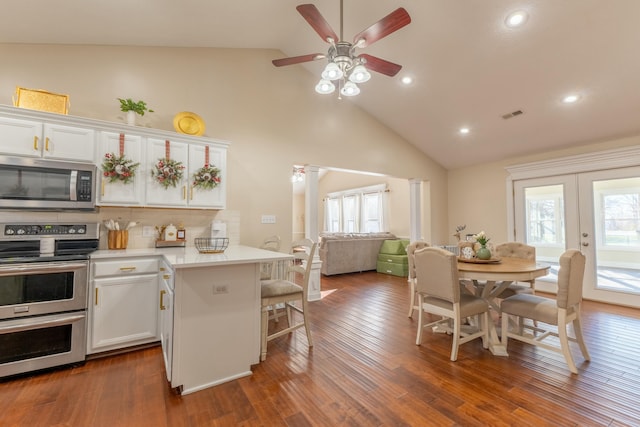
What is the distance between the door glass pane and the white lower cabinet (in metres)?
6.04

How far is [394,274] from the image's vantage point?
6281 mm

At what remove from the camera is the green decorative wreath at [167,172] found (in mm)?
2979

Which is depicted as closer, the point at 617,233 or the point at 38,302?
the point at 38,302

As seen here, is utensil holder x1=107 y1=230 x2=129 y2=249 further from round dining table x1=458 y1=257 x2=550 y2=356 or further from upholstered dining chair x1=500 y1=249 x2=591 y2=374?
upholstered dining chair x1=500 y1=249 x2=591 y2=374

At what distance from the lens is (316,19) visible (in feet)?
7.18

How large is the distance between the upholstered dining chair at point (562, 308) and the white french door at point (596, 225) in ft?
8.73

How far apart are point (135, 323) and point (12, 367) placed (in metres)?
0.77

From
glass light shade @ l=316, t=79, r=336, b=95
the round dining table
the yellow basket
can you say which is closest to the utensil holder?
the yellow basket

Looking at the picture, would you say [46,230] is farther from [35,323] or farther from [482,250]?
[482,250]

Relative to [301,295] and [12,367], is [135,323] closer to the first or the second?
[12,367]

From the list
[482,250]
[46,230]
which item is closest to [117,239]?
[46,230]

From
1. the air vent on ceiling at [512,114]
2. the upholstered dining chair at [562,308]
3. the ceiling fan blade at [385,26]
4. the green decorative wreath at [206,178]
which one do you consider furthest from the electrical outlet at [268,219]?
the air vent on ceiling at [512,114]

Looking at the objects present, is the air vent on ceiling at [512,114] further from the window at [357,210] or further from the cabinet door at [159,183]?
the cabinet door at [159,183]

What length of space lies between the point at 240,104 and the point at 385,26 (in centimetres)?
236
